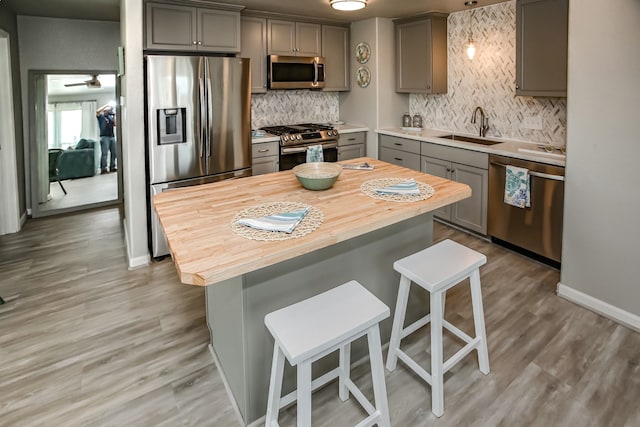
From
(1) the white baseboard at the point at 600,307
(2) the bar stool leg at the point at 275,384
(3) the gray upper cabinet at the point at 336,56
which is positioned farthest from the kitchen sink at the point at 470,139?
(2) the bar stool leg at the point at 275,384

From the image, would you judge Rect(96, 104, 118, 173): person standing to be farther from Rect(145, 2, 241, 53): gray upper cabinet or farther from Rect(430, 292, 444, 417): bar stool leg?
Rect(430, 292, 444, 417): bar stool leg

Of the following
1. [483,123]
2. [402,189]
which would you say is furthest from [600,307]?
[483,123]

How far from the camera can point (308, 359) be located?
143 centimetres

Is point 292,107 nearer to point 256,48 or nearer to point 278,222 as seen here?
point 256,48

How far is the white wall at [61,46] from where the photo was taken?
461 cm

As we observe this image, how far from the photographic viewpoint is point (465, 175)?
404 cm

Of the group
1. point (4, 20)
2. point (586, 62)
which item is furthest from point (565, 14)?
point (4, 20)

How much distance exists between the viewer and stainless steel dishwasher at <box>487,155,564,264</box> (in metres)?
3.23

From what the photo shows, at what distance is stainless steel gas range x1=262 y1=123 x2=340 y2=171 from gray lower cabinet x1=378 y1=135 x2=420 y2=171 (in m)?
0.61

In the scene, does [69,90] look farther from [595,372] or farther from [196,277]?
[595,372]

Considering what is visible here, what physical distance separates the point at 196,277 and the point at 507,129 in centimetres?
394

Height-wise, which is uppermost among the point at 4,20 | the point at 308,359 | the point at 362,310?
the point at 4,20

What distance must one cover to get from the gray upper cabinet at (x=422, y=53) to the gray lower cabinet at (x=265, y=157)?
188 centimetres

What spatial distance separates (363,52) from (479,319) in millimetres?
4006
